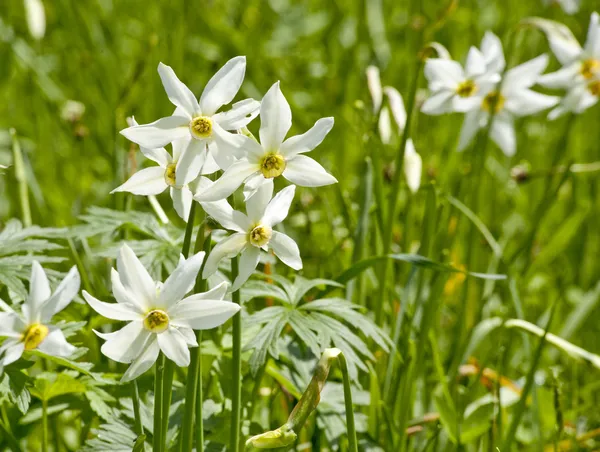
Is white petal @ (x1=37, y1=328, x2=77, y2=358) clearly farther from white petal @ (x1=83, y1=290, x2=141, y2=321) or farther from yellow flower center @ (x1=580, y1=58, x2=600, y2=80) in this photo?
yellow flower center @ (x1=580, y1=58, x2=600, y2=80)

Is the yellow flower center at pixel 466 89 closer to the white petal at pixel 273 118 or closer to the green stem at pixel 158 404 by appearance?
the white petal at pixel 273 118

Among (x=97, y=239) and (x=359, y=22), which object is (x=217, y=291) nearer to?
(x=97, y=239)

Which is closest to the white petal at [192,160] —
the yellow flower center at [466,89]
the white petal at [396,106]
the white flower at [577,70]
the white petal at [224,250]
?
the white petal at [224,250]

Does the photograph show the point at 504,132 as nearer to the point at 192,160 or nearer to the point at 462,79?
the point at 462,79

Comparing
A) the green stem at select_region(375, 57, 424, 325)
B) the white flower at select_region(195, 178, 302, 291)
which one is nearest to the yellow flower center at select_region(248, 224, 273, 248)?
the white flower at select_region(195, 178, 302, 291)

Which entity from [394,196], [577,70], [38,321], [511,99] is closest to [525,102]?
[511,99]

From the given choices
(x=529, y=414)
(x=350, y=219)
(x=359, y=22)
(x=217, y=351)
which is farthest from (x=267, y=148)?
(x=359, y=22)
